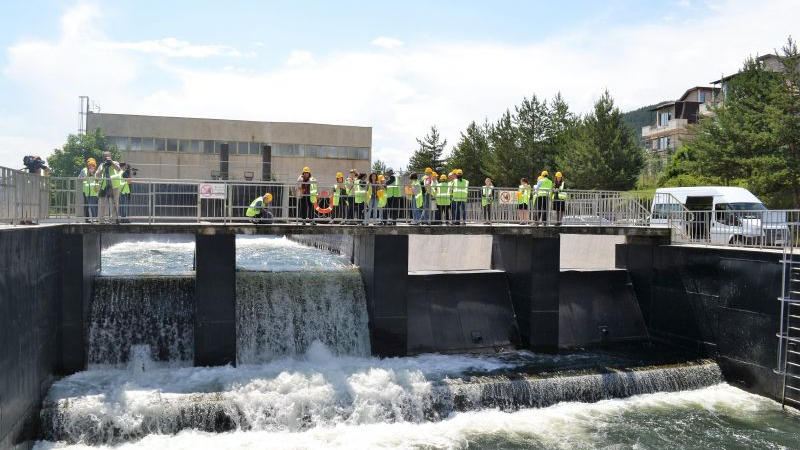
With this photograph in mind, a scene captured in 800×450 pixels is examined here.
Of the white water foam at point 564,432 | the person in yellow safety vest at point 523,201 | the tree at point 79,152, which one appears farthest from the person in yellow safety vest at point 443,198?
the tree at point 79,152

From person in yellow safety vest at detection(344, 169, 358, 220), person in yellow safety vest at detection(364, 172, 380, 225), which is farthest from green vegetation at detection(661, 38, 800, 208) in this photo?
person in yellow safety vest at detection(344, 169, 358, 220)

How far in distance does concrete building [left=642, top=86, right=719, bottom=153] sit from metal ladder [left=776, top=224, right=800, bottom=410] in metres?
59.5

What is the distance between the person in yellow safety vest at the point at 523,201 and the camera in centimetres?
1964

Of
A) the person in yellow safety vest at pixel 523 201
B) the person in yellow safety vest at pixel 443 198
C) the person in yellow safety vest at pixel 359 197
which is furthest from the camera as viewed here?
the person in yellow safety vest at pixel 523 201

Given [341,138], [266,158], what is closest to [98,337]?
[266,158]

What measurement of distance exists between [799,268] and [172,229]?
15881 millimetres

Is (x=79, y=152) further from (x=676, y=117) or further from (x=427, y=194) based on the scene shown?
(x=676, y=117)

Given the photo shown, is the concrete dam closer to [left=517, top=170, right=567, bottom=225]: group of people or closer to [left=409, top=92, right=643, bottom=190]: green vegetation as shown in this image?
[left=517, top=170, right=567, bottom=225]: group of people

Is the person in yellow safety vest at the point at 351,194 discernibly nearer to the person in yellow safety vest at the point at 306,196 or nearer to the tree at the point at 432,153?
the person in yellow safety vest at the point at 306,196

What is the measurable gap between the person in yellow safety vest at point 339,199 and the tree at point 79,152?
43.9 metres

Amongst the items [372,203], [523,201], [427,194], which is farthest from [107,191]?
[523,201]

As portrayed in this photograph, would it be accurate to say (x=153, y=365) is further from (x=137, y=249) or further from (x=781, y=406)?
(x=137, y=249)

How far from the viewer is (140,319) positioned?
17.1m

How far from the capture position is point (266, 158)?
146 ft
